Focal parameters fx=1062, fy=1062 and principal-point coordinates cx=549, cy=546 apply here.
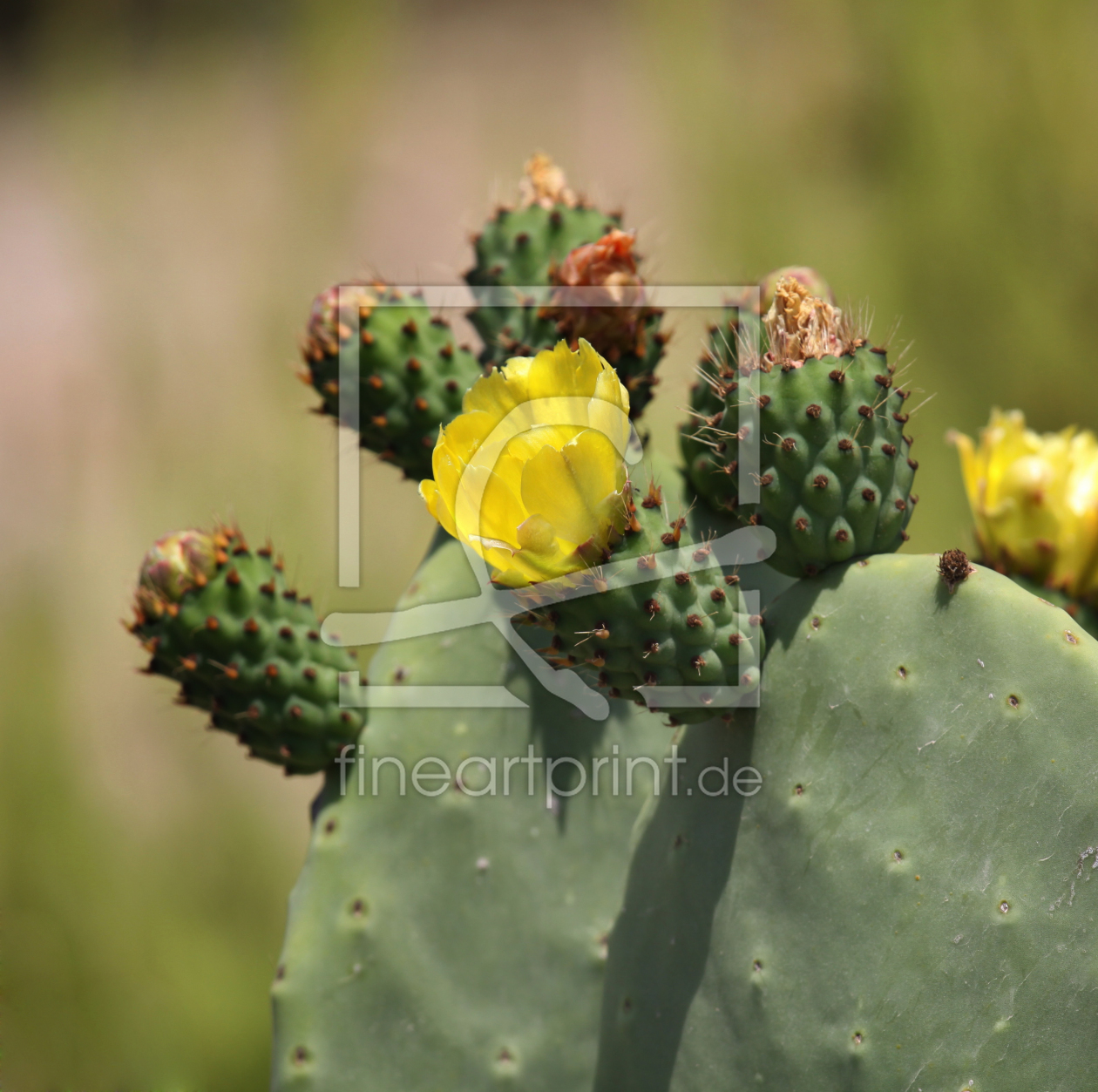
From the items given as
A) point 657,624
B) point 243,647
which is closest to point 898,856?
point 657,624

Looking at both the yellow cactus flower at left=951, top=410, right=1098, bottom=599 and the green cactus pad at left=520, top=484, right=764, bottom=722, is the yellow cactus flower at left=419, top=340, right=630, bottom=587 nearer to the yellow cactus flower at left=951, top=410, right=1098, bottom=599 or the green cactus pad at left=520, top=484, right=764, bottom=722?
the green cactus pad at left=520, top=484, right=764, bottom=722

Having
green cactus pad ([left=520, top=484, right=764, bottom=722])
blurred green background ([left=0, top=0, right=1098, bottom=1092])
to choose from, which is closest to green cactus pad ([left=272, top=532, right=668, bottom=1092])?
green cactus pad ([left=520, top=484, right=764, bottom=722])

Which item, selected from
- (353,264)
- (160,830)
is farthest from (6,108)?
(160,830)

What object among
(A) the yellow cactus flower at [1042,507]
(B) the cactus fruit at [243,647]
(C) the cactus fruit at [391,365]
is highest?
(C) the cactus fruit at [391,365]

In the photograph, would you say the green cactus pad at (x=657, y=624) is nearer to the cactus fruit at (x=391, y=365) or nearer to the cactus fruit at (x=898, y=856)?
the cactus fruit at (x=898, y=856)

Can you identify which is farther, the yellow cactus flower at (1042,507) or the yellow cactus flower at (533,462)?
the yellow cactus flower at (1042,507)

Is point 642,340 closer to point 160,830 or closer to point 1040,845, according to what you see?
point 1040,845

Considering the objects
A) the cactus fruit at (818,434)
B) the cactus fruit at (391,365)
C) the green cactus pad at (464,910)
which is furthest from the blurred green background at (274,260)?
the cactus fruit at (818,434)

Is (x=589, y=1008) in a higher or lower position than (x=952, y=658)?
lower
